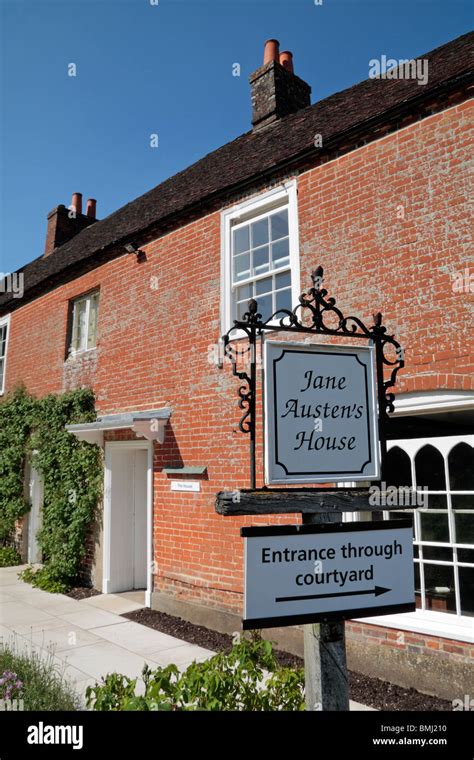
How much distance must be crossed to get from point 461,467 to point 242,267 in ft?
13.1

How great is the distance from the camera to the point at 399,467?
5.62 metres

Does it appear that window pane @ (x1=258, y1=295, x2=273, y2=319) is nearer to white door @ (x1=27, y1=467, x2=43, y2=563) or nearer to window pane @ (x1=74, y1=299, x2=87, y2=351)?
window pane @ (x1=74, y1=299, x2=87, y2=351)

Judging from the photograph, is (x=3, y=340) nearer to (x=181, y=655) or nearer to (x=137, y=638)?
(x=137, y=638)

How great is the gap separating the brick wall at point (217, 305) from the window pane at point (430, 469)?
74 cm

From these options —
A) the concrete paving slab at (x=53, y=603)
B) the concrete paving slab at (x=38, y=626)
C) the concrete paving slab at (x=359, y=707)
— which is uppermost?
the concrete paving slab at (x=359, y=707)

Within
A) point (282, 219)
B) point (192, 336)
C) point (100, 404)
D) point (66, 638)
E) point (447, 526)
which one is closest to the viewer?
point (447, 526)

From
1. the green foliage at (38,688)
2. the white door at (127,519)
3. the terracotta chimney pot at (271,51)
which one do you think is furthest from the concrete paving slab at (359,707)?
the terracotta chimney pot at (271,51)

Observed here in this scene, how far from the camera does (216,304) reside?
7.53 meters

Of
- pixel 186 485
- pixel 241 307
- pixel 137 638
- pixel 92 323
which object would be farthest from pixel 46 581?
pixel 241 307

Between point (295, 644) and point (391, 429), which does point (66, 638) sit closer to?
point (295, 644)

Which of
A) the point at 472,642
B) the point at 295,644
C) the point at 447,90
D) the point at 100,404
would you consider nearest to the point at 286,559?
the point at 472,642

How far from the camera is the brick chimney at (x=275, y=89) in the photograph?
30.5 ft

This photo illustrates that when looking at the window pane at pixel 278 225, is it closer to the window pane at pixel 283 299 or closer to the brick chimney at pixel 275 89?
the window pane at pixel 283 299
